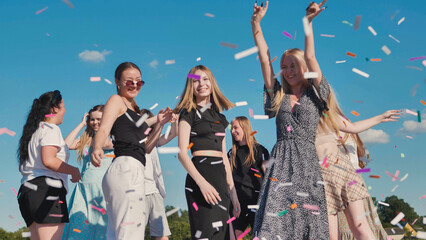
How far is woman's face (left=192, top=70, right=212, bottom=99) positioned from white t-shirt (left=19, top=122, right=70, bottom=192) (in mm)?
1998

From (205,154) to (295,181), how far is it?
1.08 m

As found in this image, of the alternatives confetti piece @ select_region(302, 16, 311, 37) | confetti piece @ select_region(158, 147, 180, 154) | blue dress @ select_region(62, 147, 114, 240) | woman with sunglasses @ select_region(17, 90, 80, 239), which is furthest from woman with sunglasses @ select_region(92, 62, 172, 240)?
blue dress @ select_region(62, 147, 114, 240)

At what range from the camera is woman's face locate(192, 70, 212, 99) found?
5.23 m

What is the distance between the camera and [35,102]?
6.18 metres

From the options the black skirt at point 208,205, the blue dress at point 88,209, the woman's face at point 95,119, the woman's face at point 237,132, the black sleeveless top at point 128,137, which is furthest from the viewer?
the woman's face at point 237,132

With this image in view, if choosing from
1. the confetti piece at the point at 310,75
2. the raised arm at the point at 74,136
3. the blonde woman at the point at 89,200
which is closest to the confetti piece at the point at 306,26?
the confetti piece at the point at 310,75

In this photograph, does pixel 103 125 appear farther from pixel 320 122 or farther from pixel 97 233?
pixel 97 233

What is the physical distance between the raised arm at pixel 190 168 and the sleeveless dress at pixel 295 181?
53 centimetres

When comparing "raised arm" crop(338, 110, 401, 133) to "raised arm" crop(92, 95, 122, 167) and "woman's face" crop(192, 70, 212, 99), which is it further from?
"raised arm" crop(92, 95, 122, 167)

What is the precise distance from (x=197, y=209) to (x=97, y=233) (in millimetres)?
3091

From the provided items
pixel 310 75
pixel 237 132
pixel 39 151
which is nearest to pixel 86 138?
pixel 39 151

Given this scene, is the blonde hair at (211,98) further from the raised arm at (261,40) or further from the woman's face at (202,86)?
the raised arm at (261,40)

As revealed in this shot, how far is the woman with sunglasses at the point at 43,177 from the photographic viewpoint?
5469 millimetres

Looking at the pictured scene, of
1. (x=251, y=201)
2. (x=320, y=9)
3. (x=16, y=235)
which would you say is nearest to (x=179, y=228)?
(x=16, y=235)
